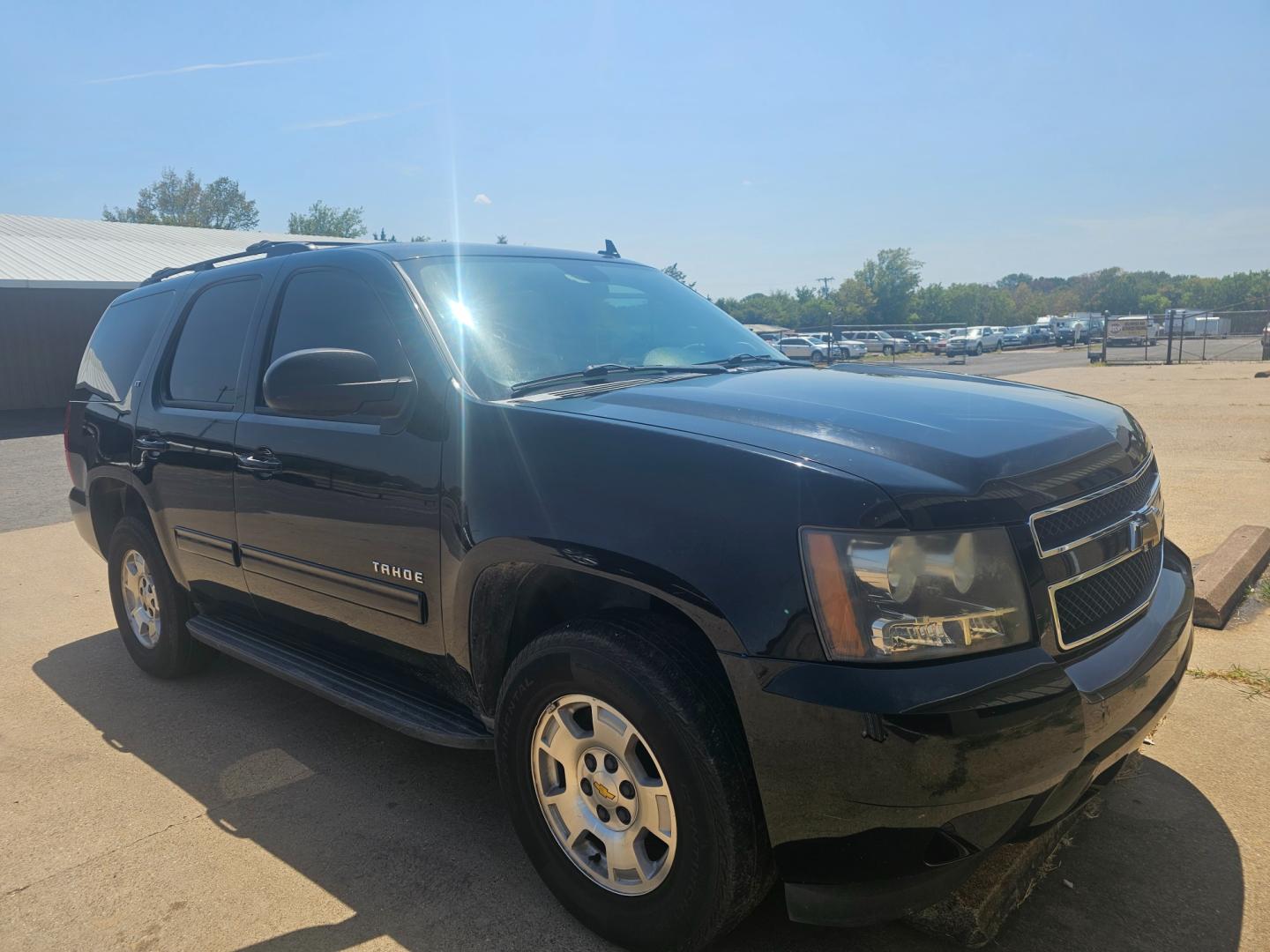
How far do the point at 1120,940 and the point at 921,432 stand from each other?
1.39 meters

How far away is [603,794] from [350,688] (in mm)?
1201

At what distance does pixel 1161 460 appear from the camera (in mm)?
9281

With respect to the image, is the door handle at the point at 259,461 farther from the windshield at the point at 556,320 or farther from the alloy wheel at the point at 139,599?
the alloy wheel at the point at 139,599

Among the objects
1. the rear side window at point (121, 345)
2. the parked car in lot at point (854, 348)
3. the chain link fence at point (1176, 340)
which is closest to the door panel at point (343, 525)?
the rear side window at point (121, 345)

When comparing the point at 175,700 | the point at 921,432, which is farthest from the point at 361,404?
the point at 175,700

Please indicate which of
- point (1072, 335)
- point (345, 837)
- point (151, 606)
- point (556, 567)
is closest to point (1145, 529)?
point (556, 567)

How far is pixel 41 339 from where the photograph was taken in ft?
81.3

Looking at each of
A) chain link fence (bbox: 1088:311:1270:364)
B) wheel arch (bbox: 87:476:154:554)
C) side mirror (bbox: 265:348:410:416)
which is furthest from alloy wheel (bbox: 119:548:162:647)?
chain link fence (bbox: 1088:311:1270:364)

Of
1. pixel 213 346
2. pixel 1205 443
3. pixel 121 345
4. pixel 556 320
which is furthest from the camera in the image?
pixel 1205 443

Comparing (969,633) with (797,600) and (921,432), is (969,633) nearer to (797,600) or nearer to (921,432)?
(797,600)

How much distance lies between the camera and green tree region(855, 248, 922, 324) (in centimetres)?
11281

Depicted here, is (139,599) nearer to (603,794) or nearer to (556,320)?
(556,320)

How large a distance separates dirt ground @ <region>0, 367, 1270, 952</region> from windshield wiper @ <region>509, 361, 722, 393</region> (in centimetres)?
148

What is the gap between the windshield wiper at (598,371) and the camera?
3.00 m
